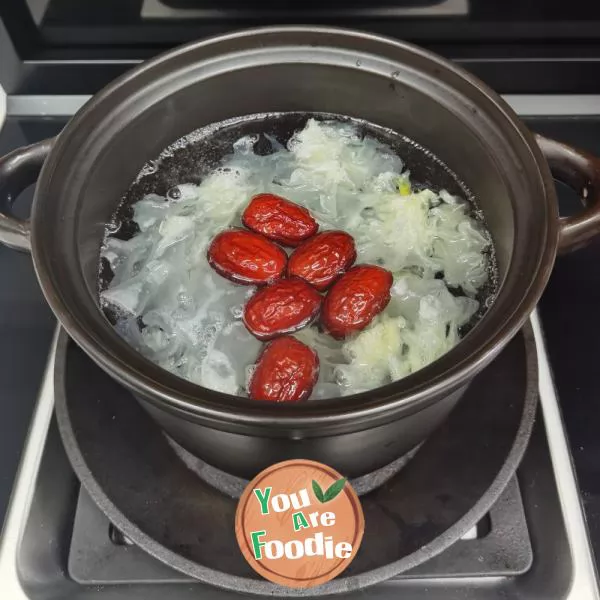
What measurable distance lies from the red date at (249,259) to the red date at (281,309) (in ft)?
0.14

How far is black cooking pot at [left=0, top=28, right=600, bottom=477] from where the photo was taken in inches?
36.8

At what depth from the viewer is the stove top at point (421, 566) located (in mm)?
1283

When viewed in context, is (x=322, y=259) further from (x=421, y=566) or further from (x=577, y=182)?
(x=421, y=566)

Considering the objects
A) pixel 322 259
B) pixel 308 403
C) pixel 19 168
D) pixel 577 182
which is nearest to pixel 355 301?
pixel 322 259

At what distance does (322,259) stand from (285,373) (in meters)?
0.25

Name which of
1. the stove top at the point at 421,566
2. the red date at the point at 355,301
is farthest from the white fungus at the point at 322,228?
the stove top at the point at 421,566

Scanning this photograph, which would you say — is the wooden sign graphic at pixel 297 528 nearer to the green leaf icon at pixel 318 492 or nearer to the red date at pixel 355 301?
the green leaf icon at pixel 318 492

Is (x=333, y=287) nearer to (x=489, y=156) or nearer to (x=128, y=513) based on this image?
(x=489, y=156)

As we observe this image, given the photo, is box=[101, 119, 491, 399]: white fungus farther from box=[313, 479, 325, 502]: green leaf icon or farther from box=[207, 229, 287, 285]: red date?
box=[313, 479, 325, 502]: green leaf icon

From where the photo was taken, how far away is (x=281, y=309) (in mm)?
1205

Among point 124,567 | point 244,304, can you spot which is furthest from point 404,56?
point 124,567

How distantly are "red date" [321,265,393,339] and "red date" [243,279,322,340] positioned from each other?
0.12ft

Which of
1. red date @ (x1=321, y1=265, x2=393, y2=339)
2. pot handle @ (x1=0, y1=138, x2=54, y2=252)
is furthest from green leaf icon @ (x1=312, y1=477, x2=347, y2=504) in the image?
pot handle @ (x1=0, y1=138, x2=54, y2=252)

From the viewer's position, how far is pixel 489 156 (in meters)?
1.21
